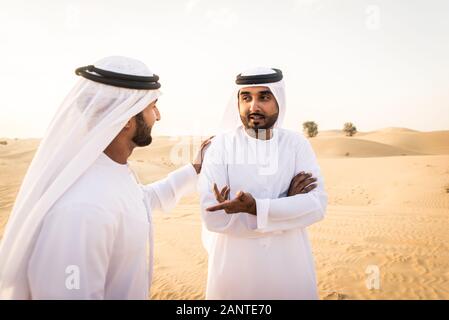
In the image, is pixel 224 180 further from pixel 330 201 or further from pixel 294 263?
pixel 330 201

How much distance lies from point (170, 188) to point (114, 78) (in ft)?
4.37

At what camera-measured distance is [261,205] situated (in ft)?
7.06

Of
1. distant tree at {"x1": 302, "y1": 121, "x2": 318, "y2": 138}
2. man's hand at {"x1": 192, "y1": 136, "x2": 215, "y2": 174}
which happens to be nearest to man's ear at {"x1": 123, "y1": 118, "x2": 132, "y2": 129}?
man's hand at {"x1": 192, "y1": 136, "x2": 215, "y2": 174}

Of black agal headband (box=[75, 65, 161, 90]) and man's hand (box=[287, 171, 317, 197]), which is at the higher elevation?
black agal headband (box=[75, 65, 161, 90])

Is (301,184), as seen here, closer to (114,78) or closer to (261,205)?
(261,205)

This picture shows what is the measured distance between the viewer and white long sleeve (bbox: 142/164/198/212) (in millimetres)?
2971

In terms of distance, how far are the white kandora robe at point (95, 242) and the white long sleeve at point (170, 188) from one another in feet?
2.80

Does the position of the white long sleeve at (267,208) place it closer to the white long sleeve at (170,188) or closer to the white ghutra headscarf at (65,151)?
the white long sleeve at (170,188)

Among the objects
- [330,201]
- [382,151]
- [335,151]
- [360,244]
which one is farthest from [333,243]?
[382,151]

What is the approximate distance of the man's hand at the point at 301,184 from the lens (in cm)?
237

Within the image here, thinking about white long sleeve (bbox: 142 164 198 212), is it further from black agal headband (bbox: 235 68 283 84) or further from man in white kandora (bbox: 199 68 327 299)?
black agal headband (bbox: 235 68 283 84)

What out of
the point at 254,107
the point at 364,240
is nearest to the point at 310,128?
the point at 364,240

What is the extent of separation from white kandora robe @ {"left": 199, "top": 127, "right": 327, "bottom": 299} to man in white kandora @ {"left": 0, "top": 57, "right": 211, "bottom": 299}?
581 mm

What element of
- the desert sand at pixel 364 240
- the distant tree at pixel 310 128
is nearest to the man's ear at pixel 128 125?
the desert sand at pixel 364 240
